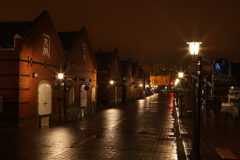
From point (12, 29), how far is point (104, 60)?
2589 cm

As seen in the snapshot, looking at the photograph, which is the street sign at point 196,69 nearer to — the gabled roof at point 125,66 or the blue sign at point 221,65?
the blue sign at point 221,65

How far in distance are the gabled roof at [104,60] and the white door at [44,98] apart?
2177cm

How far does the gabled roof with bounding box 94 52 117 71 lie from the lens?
4645 cm

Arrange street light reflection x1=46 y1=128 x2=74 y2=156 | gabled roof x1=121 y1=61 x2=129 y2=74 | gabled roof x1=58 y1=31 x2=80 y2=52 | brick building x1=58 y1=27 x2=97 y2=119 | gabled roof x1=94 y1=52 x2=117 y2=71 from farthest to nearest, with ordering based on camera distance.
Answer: gabled roof x1=121 y1=61 x2=129 y2=74, gabled roof x1=94 y1=52 x2=117 y2=71, gabled roof x1=58 y1=31 x2=80 y2=52, brick building x1=58 y1=27 x2=97 y2=119, street light reflection x1=46 y1=128 x2=74 y2=156

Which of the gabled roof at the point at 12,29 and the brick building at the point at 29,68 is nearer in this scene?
the brick building at the point at 29,68

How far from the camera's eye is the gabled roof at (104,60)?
4645cm

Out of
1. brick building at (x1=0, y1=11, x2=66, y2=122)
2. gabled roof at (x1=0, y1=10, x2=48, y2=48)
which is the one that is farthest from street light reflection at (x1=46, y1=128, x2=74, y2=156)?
gabled roof at (x1=0, y1=10, x2=48, y2=48)

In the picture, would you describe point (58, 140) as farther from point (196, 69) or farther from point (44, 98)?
point (44, 98)

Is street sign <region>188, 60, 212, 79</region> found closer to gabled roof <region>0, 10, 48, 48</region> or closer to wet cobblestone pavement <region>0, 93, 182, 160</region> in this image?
wet cobblestone pavement <region>0, 93, 182, 160</region>

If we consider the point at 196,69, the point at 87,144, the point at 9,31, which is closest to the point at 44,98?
the point at 9,31

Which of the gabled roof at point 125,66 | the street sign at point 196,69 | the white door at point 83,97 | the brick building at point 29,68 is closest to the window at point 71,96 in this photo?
the white door at point 83,97

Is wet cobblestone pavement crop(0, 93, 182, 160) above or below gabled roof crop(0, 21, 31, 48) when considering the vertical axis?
below

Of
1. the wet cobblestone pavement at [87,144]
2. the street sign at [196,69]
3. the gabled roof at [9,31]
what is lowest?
the wet cobblestone pavement at [87,144]

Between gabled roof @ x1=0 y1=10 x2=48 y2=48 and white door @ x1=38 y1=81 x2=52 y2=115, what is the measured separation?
4.15 m
